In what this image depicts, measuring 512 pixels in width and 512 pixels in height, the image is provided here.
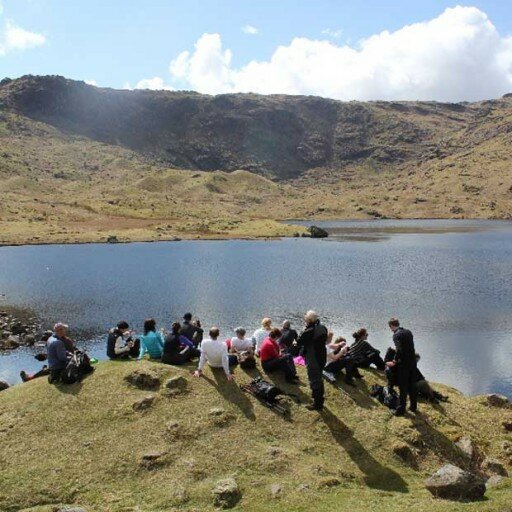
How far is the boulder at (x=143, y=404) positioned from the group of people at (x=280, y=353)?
8.80 feet

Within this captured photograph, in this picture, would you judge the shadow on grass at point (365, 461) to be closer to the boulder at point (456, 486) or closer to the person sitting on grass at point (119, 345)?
the boulder at point (456, 486)

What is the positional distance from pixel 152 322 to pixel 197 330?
154 inches

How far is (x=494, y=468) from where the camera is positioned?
69.0 ft

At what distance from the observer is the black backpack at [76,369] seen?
24.2 metres

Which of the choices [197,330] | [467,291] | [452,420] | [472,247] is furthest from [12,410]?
[472,247]

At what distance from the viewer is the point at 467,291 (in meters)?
82.8

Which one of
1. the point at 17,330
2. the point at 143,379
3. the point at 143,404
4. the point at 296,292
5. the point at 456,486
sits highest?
the point at 143,379

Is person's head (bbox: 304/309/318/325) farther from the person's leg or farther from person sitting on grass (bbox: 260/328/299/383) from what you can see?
person sitting on grass (bbox: 260/328/299/383)

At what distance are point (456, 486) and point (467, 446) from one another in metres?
5.64

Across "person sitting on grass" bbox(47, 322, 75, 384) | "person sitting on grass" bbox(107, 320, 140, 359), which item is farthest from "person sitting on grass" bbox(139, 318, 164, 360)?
"person sitting on grass" bbox(47, 322, 75, 384)

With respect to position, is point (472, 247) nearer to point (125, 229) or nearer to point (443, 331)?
point (443, 331)

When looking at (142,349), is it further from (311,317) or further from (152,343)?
(311,317)

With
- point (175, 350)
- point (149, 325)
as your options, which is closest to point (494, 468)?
point (175, 350)

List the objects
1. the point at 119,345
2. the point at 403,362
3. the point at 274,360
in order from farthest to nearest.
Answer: the point at 119,345, the point at 274,360, the point at 403,362
